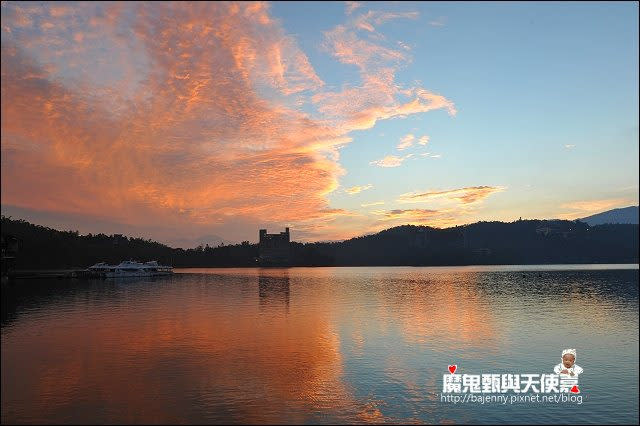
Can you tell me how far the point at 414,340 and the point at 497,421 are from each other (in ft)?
88.4

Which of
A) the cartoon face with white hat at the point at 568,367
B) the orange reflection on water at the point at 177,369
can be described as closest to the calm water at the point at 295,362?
the orange reflection on water at the point at 177,369

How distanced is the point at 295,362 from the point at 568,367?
83.5ft

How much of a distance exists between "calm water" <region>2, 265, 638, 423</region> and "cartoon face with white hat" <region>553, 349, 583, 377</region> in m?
0.80

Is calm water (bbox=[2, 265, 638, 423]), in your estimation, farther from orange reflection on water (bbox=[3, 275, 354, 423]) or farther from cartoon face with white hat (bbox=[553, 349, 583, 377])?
cartoon face with white hat (bbox=[553, 349, 583, 377])

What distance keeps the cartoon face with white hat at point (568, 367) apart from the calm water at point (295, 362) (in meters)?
0.80

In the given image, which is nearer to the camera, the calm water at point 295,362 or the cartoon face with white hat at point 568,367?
the calm water at point 295,362

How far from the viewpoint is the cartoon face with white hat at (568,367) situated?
39.7m

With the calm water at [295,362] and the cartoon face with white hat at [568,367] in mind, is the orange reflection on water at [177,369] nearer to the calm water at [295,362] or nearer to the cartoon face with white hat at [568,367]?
the calm water at [295,362]

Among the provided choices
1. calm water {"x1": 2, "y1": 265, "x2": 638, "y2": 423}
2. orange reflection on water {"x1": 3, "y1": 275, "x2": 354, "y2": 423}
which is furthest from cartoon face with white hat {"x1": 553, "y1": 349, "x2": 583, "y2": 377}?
orange reflection on water {"x1": 3, "y1": 275, "x2": 354, "y2": 423}

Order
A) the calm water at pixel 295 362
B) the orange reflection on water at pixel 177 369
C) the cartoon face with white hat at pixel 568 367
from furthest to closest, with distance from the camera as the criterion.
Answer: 1. the cartoon face with white hat at pixel 568 367
2. the orange reflection on water at pixel 177 369
3. the calm water at pixel 295 362

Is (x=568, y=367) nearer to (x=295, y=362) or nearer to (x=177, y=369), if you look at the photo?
(x=295, y=362)

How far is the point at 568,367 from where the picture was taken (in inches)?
1596

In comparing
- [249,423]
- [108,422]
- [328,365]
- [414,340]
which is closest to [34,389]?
[108,422]

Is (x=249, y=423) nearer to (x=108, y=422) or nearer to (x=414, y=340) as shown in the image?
(x=108, y=422)
